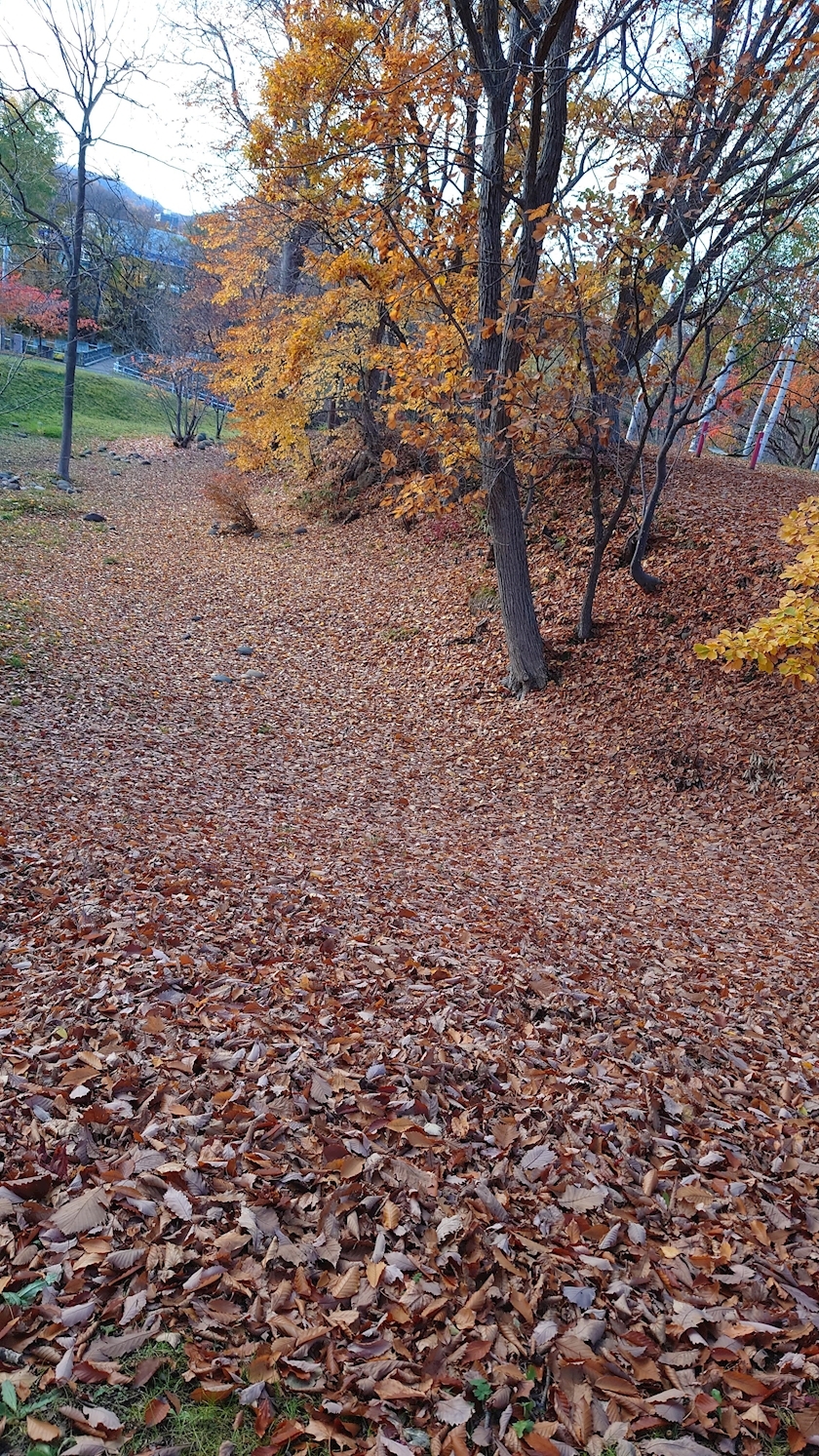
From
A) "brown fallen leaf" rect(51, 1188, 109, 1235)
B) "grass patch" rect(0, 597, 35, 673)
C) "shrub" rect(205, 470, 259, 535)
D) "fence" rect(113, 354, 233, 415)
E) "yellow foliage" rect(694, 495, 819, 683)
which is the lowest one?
"grass patch" rect(0, 597, 35, 673)

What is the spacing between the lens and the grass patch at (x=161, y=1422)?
5.96 feet

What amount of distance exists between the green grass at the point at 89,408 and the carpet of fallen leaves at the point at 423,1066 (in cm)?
2018

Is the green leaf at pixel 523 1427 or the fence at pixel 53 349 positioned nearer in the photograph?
the green leaf at pixel 523 1427

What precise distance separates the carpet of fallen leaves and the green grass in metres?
20.2

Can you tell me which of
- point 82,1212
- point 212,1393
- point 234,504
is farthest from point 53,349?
point 212,1393

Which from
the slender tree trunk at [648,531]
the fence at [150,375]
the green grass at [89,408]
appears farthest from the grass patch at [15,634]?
the fence at [150,375]

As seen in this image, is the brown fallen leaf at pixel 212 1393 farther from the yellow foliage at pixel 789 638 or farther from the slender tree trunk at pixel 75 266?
the slender tree trunk at pixel 75 266

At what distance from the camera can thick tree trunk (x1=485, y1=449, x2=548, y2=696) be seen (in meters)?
8.54

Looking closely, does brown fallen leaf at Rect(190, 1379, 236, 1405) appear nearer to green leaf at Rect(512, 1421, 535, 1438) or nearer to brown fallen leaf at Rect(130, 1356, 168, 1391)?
brown fallen leaf at Rect(130, 1356, 168, 1391)

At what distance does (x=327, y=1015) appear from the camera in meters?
3.50

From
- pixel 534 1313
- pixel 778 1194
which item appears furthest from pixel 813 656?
pixel 534 1313

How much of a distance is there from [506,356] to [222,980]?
21.4ft

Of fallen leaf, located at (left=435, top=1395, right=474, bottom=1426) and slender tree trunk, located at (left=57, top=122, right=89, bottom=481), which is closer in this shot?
fallen leaf, located at (left=435, top=1395, right=474, bottom=1426)

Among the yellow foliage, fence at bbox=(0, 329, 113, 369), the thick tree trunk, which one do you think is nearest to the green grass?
fence at bbox=(0, 329, 113, 369)
